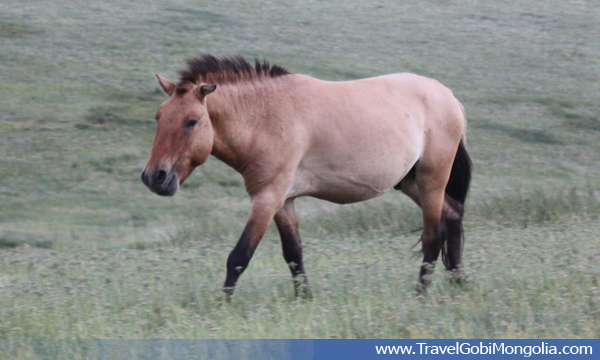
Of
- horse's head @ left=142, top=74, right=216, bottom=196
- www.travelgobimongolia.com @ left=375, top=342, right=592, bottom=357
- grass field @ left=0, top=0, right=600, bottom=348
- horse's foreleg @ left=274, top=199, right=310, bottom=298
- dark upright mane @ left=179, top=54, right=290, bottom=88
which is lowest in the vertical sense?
grass field @ left=0, top=0, right=600, bottom=348

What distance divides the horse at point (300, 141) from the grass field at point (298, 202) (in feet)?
1.62

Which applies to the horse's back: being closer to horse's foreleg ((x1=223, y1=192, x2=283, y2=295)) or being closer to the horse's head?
horse's foreleg ((x1=223, y1=192, x2=283, y2=295))

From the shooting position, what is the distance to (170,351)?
4059 mm

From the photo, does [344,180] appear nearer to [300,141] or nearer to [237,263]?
[300,141]

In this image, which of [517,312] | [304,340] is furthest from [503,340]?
[304,340]

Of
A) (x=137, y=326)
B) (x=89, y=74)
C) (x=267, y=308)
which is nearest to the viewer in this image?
(x=137, y=326)

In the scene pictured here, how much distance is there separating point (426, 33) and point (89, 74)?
813 cm

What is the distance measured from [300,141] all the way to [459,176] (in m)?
1.84

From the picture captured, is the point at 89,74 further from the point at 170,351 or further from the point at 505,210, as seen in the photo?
the point at 170,351

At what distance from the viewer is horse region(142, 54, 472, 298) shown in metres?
5.19

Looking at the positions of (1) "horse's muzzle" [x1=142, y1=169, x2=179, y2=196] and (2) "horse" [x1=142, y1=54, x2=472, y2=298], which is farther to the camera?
(2) "horse" [x1=142, y1=54, x2=472, y2=298]

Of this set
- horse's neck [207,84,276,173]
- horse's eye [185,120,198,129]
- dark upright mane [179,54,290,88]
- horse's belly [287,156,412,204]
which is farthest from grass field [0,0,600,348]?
dark upright mane [179,54,290,88]

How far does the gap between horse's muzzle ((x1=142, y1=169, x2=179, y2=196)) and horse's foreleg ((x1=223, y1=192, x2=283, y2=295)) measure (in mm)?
588

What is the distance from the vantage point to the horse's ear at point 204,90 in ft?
16.7
